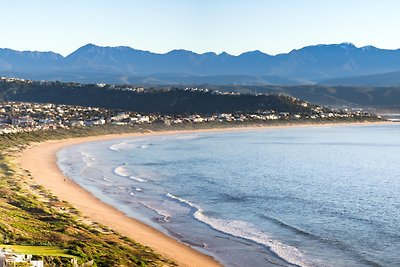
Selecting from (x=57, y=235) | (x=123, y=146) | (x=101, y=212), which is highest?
(x=57, y=235)

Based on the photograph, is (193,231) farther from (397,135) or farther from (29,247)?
(397,135)

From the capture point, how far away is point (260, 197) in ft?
198

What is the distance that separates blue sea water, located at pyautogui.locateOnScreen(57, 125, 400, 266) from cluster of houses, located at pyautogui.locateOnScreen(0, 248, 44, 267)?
13.8m

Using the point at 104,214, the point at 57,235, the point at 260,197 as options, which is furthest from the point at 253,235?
the point at 260,197

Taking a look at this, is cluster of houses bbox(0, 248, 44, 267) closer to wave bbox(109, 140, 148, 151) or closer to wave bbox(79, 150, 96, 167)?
wave bbox(79, 150, 96, 167)

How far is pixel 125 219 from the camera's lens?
163 ft

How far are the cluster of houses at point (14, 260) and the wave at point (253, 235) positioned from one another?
16.5m

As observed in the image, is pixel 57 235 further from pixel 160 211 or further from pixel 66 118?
pixel 66 118

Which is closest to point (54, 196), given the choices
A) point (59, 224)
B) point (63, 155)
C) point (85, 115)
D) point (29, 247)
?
point (59, 224)

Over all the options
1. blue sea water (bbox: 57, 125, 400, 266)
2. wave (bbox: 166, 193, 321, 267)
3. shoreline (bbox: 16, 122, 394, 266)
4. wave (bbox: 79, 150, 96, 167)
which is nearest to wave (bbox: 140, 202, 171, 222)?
blue sea water (bbox: 57, 125, 400, 266)

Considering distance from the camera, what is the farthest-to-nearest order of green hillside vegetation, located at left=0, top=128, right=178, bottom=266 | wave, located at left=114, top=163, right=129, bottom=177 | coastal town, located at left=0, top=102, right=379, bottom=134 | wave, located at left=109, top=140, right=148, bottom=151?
coastal town, located at left=0, top=102, right=379, bottom=134
wave, located at left=109, top=140, right=148, bottom=151
wave, located at left=114, top=163, right=129, bottom=177
green hillside vegetation, located at left=0, top=128, right=178, bottom=266

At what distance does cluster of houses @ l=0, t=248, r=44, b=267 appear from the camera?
2578 centimetres

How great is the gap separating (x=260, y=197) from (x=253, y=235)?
1639 cm

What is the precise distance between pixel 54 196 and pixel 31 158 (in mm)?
37089
